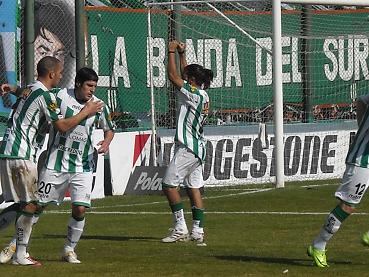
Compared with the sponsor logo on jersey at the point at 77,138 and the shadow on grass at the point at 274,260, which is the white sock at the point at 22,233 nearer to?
the sponsor logo on jersey at the point at 77,138

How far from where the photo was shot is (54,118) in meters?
13.0

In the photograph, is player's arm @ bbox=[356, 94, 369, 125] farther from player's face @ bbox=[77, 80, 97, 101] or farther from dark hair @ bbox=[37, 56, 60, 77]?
dark hair @ bbox=[37, 56, 60, 77]

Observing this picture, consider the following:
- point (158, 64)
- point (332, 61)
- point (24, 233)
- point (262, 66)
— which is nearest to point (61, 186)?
point (24, 233)

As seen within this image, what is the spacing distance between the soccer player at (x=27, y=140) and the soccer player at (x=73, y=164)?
5.9 inches

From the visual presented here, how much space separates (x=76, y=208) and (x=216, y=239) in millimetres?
2958

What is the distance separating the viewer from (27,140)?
522 inches

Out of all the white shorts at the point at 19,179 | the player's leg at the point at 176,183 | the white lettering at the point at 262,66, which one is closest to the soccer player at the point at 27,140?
the white shorts at the point at 19,179

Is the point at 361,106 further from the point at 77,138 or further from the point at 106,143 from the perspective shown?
the point at 77,138

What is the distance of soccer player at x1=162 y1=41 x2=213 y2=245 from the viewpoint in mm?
15461

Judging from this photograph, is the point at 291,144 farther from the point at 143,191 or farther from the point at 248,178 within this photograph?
the point at 143,191

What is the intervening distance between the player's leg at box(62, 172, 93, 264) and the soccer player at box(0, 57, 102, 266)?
1.24 feet

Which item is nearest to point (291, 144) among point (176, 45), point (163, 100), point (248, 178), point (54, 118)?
point (248, 178)

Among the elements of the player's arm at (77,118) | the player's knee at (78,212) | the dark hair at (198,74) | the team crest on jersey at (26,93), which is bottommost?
the player's knee at (78,212)

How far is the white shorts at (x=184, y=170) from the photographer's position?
1565 centimetres
